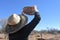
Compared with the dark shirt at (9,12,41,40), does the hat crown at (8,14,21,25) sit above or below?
above

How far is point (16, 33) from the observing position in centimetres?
307

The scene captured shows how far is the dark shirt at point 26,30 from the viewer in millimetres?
2994

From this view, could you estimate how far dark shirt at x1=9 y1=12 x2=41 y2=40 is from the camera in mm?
2994

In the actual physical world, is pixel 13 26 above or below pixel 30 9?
below

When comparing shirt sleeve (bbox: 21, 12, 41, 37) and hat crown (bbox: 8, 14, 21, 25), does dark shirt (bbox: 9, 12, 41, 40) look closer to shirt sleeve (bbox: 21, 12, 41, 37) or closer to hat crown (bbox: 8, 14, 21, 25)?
shirt sleeve (bbox: 21, 12, 41, 37)

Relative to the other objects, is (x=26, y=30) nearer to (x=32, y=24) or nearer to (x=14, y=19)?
(x=32, y=24)

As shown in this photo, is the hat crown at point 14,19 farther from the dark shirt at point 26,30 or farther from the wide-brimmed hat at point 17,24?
the dark shirt at point 26,30

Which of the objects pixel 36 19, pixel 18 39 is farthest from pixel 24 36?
pixel 36 19

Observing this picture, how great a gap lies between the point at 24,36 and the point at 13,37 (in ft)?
0.49

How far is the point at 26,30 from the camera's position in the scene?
3033 millimetres

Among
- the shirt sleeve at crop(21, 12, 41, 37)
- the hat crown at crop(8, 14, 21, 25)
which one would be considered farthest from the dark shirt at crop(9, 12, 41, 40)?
the hat crown at crop(8, 14, 21, 25)

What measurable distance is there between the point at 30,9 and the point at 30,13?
5 cm

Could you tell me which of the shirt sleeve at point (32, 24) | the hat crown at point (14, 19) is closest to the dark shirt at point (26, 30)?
the shirt sleeve at point (32, 24)

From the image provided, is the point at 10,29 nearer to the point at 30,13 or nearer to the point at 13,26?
the point at 13,26
